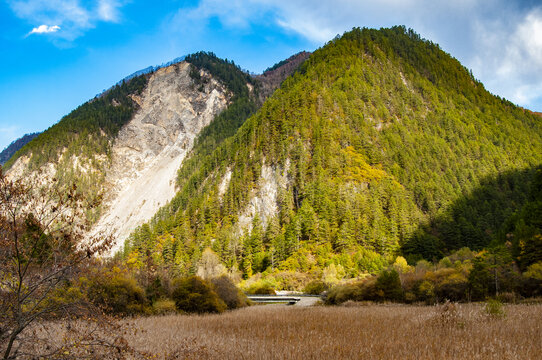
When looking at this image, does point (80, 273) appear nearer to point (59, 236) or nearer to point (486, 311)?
point (59, 236)

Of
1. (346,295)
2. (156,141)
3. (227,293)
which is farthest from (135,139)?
(346,295)

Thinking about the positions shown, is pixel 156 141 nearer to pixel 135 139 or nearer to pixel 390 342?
pixel 135 139

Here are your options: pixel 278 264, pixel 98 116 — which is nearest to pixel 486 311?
pixel 278 264

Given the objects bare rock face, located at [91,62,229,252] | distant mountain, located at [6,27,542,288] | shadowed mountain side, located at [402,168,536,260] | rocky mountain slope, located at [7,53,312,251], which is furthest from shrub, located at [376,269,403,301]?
bare rock face, located at [91,62,229,252]

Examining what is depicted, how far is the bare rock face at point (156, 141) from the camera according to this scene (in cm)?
12862

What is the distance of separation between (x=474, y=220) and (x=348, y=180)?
3358 cm

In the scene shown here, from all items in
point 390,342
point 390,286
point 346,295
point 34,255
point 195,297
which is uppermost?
point 34,255

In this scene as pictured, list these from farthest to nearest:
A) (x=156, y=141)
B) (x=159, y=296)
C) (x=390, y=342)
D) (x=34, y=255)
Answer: (x=156, y=141) → (x=159, y=296) → (x=390, y=342) → (x=34, y=255)

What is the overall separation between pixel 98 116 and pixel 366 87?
14252 cm

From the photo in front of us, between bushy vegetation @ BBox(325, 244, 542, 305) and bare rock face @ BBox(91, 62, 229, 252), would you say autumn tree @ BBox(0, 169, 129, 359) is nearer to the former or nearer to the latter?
bushy vegetation @ BBox(325, 244, 542, 305)

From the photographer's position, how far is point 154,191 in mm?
132625

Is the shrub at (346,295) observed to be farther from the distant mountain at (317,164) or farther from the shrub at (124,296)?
the distant mountain at (317,164)

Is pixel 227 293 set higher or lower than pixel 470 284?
lower

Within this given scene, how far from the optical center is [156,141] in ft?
543
